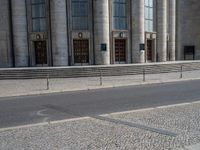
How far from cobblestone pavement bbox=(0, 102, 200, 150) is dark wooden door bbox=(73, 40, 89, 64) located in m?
22.2

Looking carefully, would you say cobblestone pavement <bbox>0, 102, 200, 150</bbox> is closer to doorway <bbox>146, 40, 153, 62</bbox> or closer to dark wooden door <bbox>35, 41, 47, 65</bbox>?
dark wooden door <bbox>35, 41, 47, 65</bbox>

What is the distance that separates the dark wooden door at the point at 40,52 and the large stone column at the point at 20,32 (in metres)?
1.30

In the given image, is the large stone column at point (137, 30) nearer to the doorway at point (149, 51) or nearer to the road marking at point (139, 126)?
the doorway at point (149, 51)

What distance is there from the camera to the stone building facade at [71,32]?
28.9m

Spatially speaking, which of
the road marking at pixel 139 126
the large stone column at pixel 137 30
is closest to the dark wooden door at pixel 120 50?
the large stone column at pixel 137 30

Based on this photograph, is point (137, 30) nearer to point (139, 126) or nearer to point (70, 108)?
point (70, 108)

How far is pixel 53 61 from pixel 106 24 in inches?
267

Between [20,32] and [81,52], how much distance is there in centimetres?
687

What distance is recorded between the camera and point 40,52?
31.0m

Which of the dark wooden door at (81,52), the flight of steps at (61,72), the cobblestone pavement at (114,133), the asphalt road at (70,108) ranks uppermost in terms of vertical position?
the dark wooden door at (81,52)

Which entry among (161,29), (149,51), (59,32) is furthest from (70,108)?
(161,29)

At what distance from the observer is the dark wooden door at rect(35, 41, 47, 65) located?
30.7m

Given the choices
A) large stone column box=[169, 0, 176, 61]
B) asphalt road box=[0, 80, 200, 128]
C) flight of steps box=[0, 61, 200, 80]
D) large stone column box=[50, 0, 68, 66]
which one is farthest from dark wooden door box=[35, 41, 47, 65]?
asphalt road box=[0, 80, 200, 128]

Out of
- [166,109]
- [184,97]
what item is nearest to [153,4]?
[184,97]
